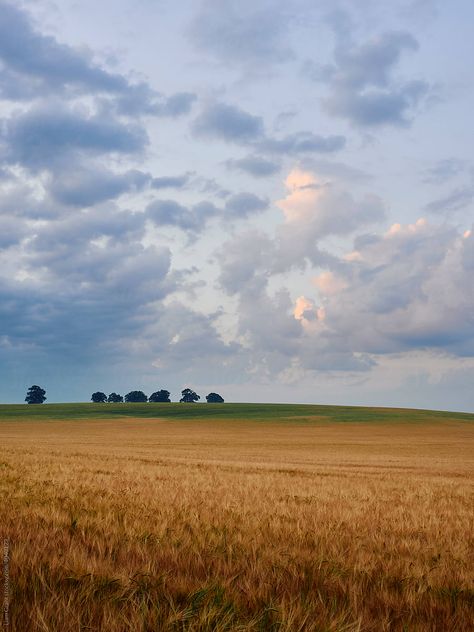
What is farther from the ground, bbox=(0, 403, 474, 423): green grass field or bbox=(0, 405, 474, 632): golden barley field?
bbox=(0, 405, 474, 632): golden barley field

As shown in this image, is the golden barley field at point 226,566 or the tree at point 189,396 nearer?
the golden barley field at point 226,566

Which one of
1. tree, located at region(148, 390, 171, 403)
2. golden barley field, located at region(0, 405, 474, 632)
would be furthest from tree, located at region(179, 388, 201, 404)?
golden barley field, located at region(0, 405, 474, 632)

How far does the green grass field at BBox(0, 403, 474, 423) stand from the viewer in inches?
4215

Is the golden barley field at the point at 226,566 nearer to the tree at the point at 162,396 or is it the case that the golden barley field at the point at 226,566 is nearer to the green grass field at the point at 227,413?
the green grass field at the point at 227,413

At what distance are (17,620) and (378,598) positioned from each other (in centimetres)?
235

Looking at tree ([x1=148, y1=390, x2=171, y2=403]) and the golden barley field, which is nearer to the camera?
the golden barley field

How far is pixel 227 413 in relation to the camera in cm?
11681

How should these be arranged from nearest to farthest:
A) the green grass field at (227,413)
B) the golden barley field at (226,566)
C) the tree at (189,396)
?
the golden barley field at (226,566) → the green grass field at (227,413) → the tree at (189,396)

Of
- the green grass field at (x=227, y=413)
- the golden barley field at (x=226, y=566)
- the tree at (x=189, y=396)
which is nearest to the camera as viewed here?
the golden barley field at (x=226, y=566)

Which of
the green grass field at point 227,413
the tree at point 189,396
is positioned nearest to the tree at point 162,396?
the tree at point 189,396

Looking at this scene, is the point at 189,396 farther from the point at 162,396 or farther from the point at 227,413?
the point at 227,413

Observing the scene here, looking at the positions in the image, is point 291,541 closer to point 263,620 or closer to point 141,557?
point 141,557

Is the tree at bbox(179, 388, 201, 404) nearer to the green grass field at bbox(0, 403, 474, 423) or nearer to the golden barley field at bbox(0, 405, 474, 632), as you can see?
the green grass field at bbox(0, 403, 474, 423)

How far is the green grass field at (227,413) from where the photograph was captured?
10706 cm
